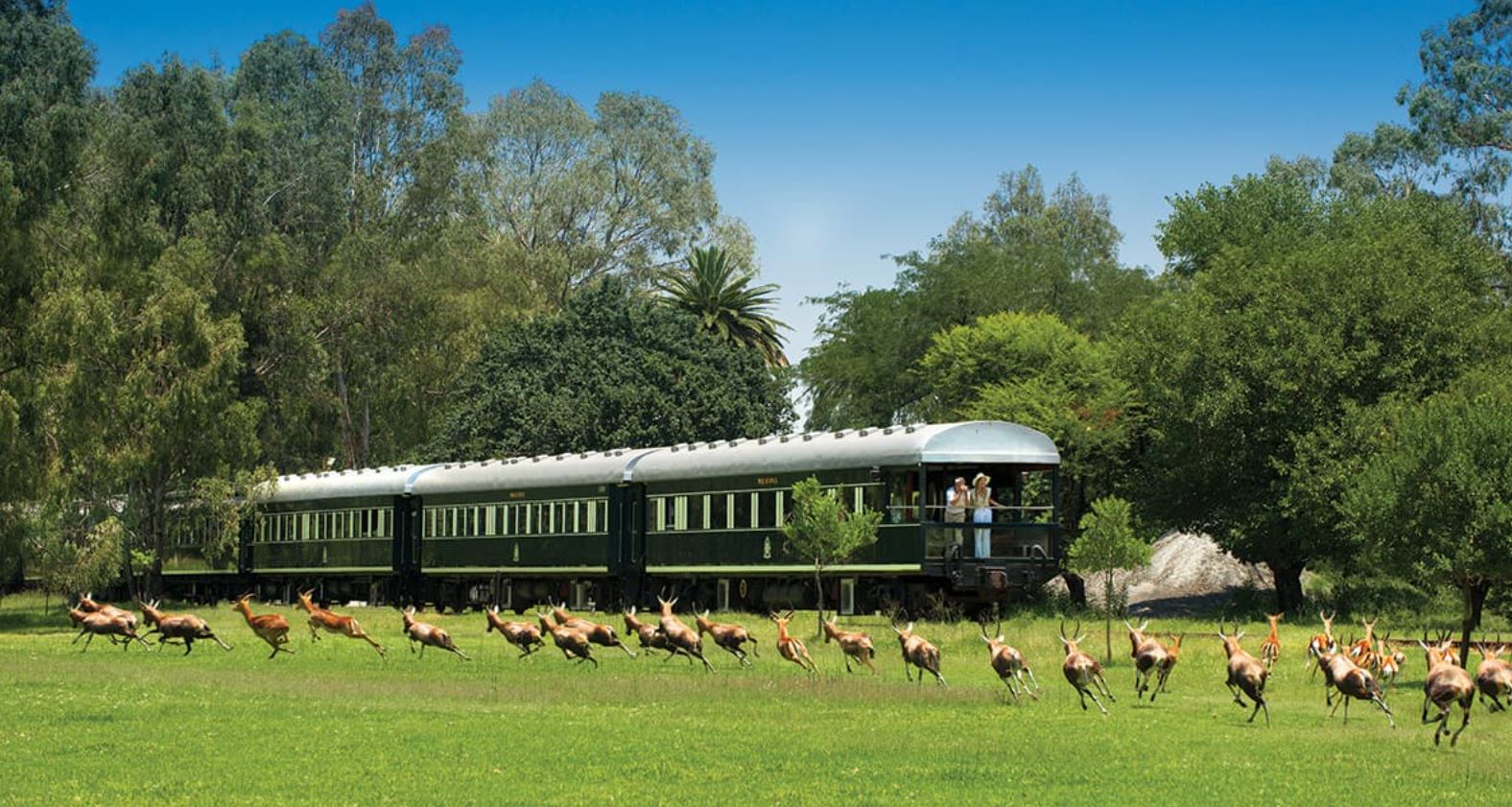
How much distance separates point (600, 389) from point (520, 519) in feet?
80.6

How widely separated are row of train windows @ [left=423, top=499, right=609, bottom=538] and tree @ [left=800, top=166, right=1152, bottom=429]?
1998 cm

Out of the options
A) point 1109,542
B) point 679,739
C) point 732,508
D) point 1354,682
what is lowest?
point 679,739

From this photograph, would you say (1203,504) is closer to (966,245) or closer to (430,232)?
(966,245)

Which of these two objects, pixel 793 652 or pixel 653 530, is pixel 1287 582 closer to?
pixel 653 530

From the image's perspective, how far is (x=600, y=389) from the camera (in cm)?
7844

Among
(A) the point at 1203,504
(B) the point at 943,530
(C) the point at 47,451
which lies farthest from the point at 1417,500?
(C) the point at 47,451

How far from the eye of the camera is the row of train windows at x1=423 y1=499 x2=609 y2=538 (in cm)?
5150

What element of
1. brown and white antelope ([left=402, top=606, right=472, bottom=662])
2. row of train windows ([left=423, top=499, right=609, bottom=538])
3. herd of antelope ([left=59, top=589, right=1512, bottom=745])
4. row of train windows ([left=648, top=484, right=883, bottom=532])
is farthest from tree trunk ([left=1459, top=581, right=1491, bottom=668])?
row of train windows ([left=423, top=499, right=609, bottom=538])

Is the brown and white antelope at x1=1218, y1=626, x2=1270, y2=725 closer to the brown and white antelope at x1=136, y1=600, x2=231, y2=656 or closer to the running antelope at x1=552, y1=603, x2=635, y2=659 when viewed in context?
the running antelope at x1=552, y1=603, x2=635, y2=659

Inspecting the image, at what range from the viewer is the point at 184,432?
51.8m

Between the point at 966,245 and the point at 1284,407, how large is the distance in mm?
29364

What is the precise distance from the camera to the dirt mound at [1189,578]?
5866 cm

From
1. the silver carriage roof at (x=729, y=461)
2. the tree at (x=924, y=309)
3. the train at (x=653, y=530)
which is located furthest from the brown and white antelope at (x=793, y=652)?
the tree at (x=924, y=309)

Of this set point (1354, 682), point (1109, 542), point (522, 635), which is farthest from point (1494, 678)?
point (522, 635)
